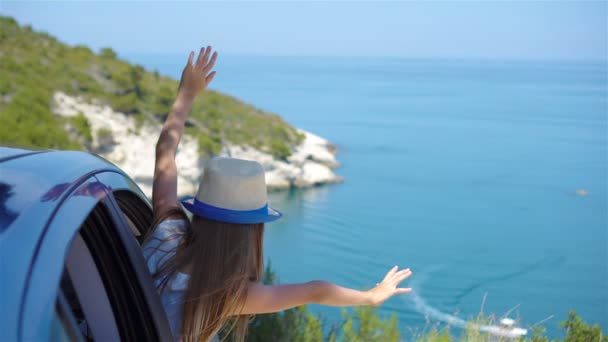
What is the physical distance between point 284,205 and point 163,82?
1040cm

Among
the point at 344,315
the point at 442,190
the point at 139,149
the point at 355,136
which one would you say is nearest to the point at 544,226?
the point at 442,190

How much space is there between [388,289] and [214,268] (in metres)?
0.50

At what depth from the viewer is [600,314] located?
928 inches

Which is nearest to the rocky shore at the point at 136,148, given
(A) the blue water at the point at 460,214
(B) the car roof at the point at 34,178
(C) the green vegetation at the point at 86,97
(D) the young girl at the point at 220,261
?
(C) the green vegetation at the point at 86,97

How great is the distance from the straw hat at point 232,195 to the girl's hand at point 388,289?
329 mm

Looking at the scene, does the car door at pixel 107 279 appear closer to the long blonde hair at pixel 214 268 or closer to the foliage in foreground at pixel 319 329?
the long blonde hair at pixel 214 268

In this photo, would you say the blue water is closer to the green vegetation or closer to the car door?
the green vegetation

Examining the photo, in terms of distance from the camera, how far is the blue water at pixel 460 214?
24797 mm

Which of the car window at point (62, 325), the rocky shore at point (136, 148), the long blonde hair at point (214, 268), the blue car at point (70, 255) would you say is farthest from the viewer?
the rocky shore at point (136, 148)

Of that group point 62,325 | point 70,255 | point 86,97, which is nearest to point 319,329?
point 70,255

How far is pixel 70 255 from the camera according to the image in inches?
54.8

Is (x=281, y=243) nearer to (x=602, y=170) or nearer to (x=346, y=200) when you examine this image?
(x=346, y=200)

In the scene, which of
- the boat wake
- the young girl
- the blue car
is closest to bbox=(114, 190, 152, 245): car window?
the blue car

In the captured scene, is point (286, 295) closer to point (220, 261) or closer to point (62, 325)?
point (220, 261)
